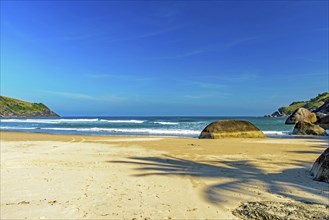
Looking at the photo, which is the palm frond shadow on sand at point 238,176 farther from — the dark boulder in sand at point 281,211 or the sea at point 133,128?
the sea at point 133,128

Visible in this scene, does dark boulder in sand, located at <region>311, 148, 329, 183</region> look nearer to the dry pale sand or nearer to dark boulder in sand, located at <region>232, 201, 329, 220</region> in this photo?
the dry pale sand

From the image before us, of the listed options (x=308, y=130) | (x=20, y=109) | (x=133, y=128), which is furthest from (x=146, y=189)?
(x=20, y=109)

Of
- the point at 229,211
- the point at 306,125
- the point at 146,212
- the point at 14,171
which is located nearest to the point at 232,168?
the point at 229,211

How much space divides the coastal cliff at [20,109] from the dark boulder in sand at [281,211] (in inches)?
6188

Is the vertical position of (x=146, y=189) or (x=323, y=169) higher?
(x=323, y=169)

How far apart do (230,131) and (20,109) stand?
6362 inches

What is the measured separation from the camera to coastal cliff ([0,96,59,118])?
144750 mm

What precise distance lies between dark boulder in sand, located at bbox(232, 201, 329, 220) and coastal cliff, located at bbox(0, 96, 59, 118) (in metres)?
157

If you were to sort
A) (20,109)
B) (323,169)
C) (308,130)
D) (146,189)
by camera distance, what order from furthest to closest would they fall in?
1. (20,109)
2. (308,130)
3. (323,169)
4. (146,189)

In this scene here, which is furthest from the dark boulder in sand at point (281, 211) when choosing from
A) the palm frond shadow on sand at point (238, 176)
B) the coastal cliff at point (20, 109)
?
the coastal cliff at point (20, 109)

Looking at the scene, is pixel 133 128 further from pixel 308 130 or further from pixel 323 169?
pixel 323 169

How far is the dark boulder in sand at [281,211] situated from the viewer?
169 inches

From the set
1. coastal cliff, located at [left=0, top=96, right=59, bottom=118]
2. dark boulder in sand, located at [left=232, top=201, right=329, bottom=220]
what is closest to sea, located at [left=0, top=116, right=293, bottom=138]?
dark boulder in sand, located at [left=232, top=201, right=329, bottom=220]

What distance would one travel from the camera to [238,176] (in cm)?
739
